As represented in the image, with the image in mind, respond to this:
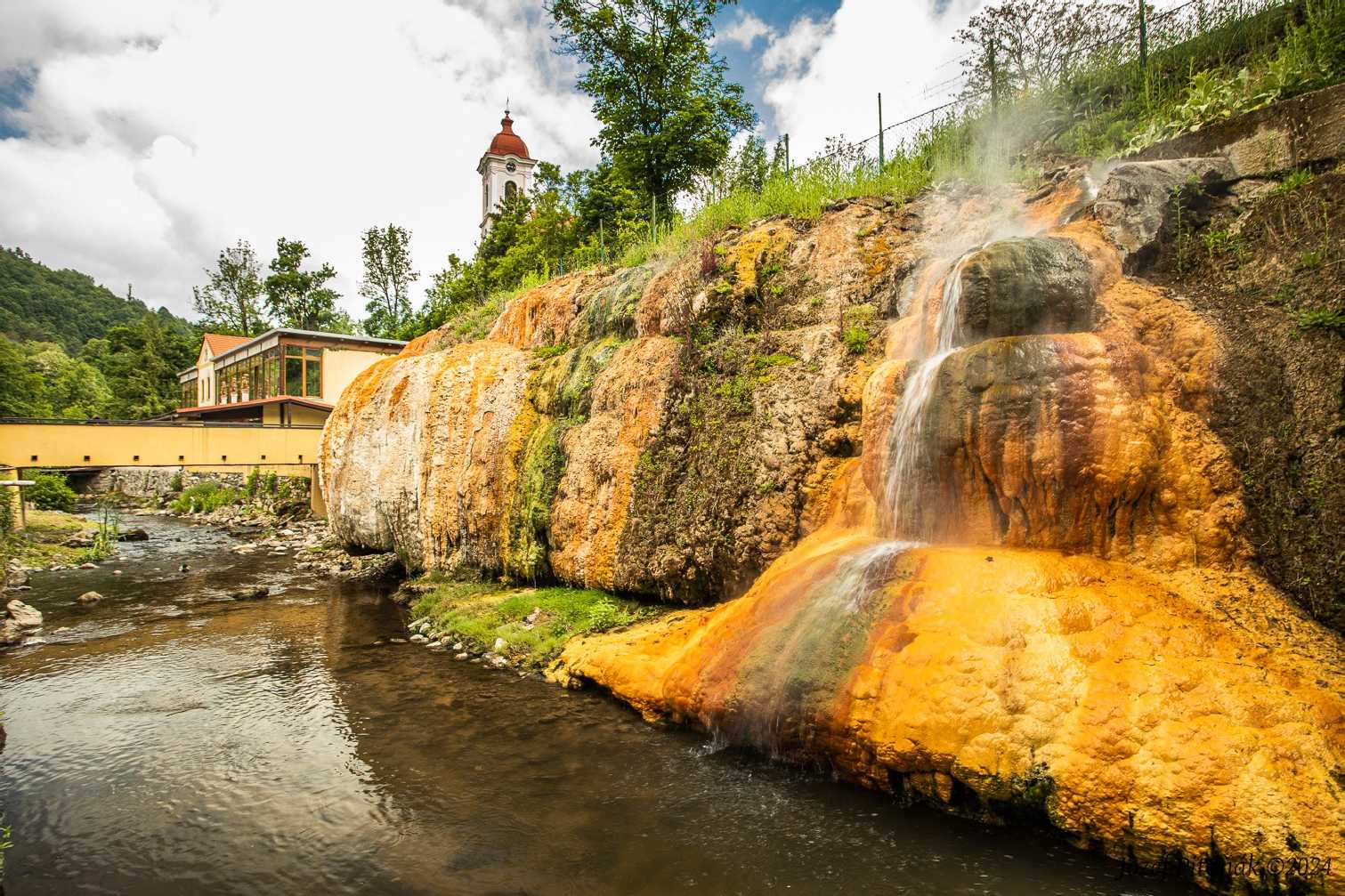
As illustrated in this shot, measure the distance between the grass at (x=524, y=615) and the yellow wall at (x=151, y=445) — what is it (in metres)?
16.0

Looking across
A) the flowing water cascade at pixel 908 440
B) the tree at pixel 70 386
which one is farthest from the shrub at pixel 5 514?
the tree at pixel 70 386

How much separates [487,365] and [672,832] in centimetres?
1143

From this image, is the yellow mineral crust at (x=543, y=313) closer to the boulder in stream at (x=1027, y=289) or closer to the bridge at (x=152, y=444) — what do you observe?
the boulder in stream at (x=1027, y=289)

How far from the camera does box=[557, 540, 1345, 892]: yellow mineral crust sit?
14.1 feet

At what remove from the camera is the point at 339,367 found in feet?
117

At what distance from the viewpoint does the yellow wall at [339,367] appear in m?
35.1

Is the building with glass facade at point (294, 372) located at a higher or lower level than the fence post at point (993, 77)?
lower

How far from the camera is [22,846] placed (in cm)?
544

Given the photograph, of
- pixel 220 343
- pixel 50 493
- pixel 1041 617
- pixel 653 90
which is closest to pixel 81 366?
pixel 220 343

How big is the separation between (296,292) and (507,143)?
21904 millimetres

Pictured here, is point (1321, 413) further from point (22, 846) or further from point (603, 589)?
point (22, 846)

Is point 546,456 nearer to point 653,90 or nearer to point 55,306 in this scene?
point 653,90

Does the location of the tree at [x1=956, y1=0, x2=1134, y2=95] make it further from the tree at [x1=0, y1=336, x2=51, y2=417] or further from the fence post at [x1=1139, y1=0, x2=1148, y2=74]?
the tree at [x1=0, y1=336, x2=51, y2=417]

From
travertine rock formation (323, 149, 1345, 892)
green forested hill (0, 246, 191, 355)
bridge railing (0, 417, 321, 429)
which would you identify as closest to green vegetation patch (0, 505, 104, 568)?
bridge railing (0, 417, 321, 429)
